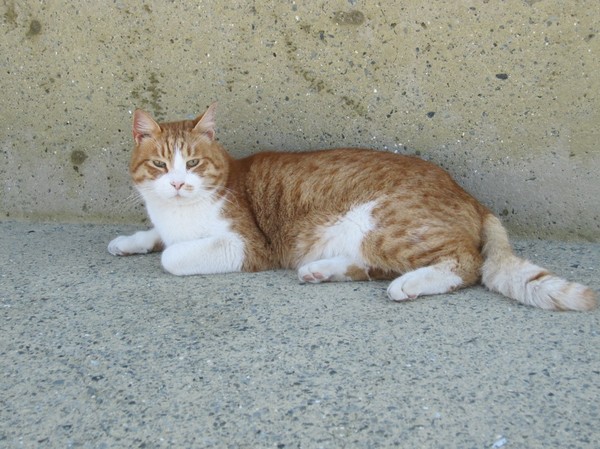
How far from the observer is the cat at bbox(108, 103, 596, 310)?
3074mm

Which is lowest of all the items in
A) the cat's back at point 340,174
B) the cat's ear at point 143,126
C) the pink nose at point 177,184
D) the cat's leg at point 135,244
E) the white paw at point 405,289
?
the cat's leg at point 135,244

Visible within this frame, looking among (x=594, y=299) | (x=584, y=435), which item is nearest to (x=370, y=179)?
(x=594, y=299)

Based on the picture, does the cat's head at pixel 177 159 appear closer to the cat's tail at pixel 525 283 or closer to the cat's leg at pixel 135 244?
the cat's leg at pixel 135 244

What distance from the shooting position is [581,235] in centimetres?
365

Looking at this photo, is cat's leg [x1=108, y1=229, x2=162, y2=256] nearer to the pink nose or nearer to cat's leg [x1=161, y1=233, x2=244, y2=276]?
cat's leg [x1=161, y1=233, x2=244, y2=276]

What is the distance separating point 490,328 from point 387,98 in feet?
5.05

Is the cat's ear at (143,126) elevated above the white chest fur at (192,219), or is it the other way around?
the cat's ear at (143,126)

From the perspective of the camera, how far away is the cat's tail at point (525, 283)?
8.97 ft

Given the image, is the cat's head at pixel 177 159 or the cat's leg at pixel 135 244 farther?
the cat's leg at pixel 135 244

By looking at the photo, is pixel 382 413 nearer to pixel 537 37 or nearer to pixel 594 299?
pixel 594 299

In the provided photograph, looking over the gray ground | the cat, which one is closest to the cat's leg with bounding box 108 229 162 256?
the cat

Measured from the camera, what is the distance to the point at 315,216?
133 inches

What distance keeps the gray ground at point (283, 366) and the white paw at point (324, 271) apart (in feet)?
0.19

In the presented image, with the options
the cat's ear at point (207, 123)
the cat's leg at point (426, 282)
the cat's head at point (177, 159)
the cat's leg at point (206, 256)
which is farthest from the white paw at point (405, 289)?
the cat's ear at point (207, 123)
